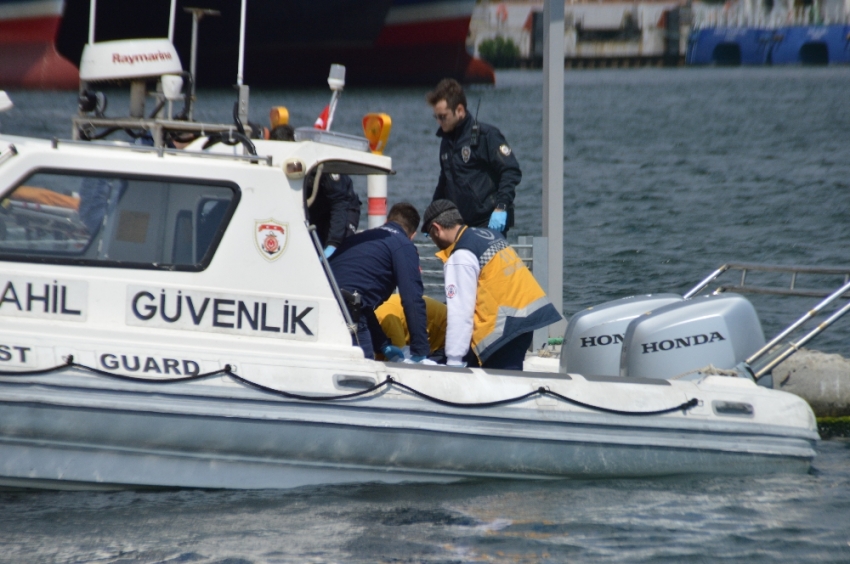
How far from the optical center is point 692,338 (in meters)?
5.61

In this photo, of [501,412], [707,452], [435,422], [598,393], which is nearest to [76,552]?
[435,422]

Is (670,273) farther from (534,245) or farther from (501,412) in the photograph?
(501,412)

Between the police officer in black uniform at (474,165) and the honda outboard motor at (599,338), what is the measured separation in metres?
0.95

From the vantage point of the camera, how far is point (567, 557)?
4.72 m

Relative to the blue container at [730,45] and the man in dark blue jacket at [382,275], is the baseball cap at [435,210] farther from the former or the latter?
the blue container at [730,45]

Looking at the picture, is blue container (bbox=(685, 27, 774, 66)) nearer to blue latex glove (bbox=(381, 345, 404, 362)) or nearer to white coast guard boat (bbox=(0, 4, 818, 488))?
blue latex glove (bbox=(381, 345, 404, 362))

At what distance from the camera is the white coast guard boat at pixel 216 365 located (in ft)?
15.9

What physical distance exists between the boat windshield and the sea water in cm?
115

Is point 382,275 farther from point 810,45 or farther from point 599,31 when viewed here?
point 810,45

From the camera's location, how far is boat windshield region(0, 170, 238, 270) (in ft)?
16.2

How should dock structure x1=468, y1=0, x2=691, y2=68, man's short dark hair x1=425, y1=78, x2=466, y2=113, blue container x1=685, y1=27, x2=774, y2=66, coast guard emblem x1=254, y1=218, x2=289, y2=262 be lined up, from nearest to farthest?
coast guard emblem x1=254, y1=218, x2=289, y2=262, man's short dark hair x1=425, y1=78, x2=466, y2=113, dock structure x1=468, y1=0, x2=691, y2=68, blue container x1=685, y1=27, x2=774, y2=66

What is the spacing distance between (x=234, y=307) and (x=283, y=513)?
1003 mm

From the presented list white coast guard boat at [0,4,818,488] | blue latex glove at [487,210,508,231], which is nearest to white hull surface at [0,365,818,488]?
white coast guard boat at [0,4,818,488]

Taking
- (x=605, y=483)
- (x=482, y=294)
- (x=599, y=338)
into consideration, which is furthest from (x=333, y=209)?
(x=605, y=483)
